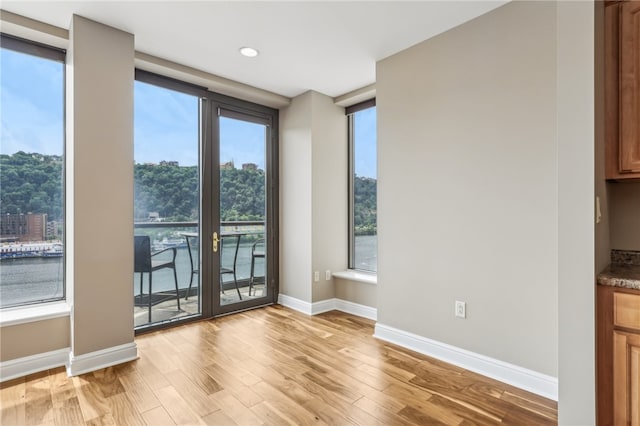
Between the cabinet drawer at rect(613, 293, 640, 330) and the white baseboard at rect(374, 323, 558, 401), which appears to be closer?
the cabinet drawer at rect(613, 293, 640, 330)

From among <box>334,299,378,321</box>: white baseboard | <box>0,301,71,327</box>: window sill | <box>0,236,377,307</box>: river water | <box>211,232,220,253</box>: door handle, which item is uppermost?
<box>211,232,220,253</box>: door handle

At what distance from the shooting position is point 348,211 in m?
4.30

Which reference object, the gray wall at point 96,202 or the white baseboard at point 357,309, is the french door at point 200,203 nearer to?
the gray wall at point 96,202

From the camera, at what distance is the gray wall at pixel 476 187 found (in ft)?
7.11

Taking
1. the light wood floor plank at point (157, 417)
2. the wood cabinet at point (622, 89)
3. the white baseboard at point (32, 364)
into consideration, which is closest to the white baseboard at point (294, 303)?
the light wood floor plank at point (157, 417)

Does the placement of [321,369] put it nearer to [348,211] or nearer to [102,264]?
[102,264]

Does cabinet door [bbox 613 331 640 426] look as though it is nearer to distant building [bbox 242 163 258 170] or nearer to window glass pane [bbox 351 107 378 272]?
window glass pane [bbox 351 107 378 272]

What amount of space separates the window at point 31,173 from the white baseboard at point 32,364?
47 cm

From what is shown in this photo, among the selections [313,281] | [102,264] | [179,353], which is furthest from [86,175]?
[313,281]

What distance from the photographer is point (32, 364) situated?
2.45 m

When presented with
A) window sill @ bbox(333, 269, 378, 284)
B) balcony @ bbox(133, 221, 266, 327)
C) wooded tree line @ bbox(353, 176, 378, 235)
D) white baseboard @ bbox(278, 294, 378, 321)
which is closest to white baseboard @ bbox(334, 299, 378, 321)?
white baseboard @ bbox(278, 294, 378, 321)

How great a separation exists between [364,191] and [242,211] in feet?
4.97

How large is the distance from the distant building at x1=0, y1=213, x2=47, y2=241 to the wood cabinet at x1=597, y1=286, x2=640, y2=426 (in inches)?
147

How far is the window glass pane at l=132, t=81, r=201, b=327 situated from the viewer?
3281 millimetres
